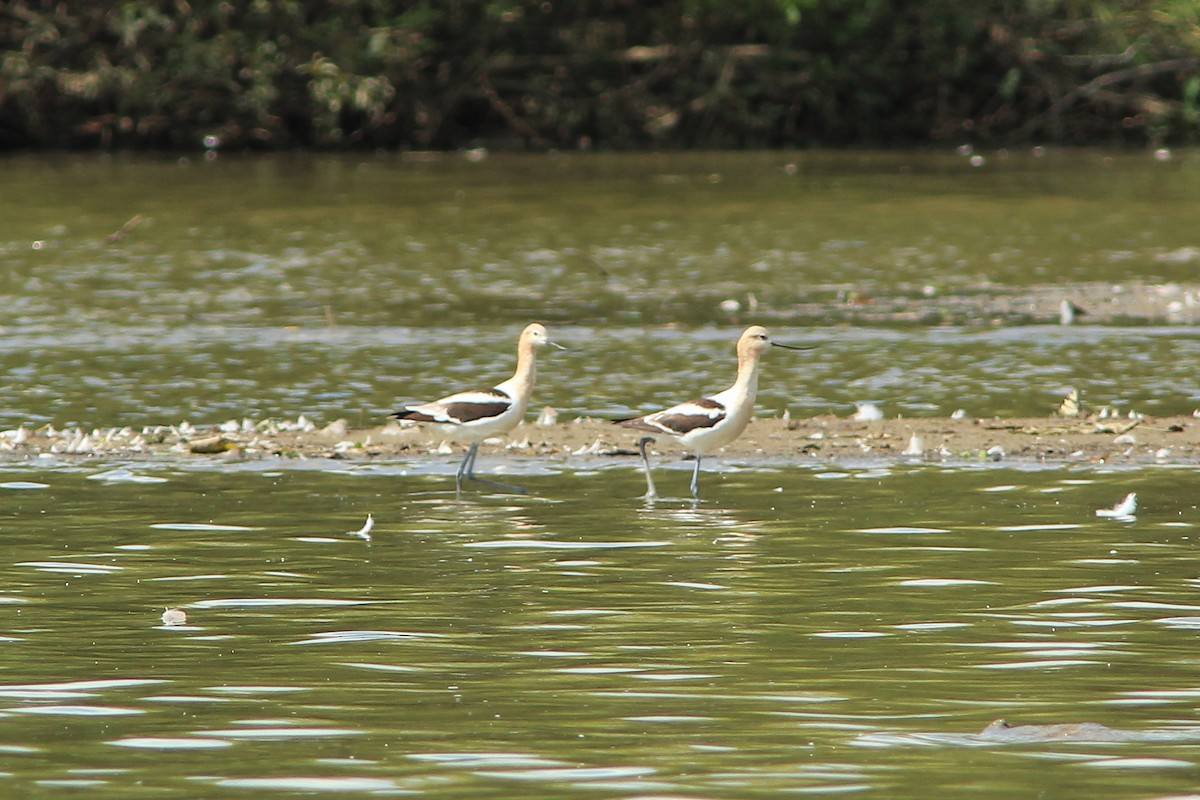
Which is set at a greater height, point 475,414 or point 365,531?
point 475,414

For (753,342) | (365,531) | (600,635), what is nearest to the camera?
(600,635)

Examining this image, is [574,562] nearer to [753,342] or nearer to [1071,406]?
[753,342]

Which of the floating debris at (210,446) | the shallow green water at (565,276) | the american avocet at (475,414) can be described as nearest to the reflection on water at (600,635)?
the american avocet at (475,414)

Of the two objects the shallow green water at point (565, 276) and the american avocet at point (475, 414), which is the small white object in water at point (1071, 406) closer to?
the shallow green water at point (565, 276)

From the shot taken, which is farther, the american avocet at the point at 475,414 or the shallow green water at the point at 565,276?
the shallow green water at the point at 565,276

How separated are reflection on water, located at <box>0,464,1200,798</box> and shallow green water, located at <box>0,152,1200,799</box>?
2 cm

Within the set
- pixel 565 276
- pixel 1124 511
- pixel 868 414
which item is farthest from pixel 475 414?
pixel 565 276

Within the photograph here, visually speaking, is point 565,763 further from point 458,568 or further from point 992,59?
point 992,59

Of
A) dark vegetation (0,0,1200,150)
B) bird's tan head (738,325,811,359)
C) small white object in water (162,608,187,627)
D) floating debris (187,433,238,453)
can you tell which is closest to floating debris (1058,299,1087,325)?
bird's tan head (738,325,811,359)

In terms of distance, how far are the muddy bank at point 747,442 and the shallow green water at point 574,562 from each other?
0.31 m

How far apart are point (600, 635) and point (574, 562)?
1496 millimetres

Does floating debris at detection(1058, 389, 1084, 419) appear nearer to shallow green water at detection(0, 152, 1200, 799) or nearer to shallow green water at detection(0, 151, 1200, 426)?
shallow green water at detection(0, 151, 1200, 426)

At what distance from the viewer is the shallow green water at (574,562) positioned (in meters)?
6.30

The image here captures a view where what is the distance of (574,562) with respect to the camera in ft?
30.7
